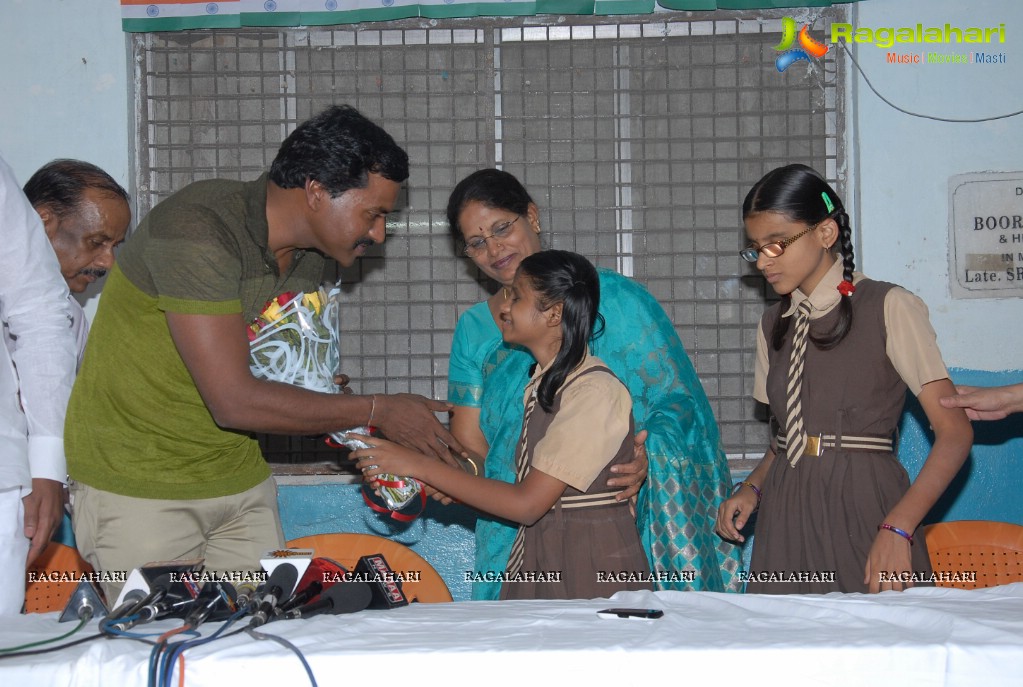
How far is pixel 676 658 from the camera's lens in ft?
4.88

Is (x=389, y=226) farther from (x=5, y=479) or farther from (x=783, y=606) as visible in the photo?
(x=783, y=606)

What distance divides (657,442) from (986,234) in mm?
2002

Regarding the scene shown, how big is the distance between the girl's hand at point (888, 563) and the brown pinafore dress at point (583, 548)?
0.57 metres

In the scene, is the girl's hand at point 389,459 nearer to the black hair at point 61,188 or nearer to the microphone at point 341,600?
the microphone at point 341,600

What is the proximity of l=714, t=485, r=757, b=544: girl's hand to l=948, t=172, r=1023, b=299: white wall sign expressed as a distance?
5.88 ft

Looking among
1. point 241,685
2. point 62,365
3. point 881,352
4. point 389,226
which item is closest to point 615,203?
point 389,226

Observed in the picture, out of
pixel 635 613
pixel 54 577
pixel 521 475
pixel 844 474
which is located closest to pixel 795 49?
pixel 844 474

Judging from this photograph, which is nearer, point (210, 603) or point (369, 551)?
point (210, 603)

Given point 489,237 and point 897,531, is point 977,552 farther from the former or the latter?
point 489,237

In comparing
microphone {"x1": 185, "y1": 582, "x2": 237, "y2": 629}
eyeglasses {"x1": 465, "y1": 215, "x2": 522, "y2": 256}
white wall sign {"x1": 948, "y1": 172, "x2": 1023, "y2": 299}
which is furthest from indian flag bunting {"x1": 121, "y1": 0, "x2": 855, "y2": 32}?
microphone {"x1": 185, "y1": 582, "x2": 237, "y2": 629}

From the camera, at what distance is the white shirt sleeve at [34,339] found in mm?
2150

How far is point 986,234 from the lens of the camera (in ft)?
12.5

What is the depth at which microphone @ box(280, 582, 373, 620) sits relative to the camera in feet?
5.63

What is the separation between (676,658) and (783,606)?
13.8 inches
